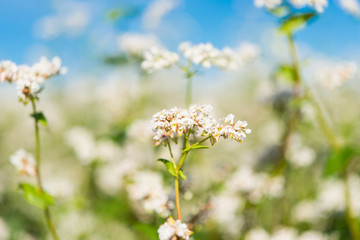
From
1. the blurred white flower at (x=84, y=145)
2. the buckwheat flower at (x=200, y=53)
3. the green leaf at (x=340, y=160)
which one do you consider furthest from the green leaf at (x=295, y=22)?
the blurred white flower at (x=84, y=145)

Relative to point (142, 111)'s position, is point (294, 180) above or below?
below

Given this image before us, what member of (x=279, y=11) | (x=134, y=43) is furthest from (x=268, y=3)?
(x=134, y=43)

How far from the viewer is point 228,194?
3.44 m

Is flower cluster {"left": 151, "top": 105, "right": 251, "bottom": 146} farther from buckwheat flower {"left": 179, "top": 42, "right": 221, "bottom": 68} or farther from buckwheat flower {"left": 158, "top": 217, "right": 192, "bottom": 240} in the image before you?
buckwheat flower {"left": 179, "top": 42, "right": 221, "bottom": 68}

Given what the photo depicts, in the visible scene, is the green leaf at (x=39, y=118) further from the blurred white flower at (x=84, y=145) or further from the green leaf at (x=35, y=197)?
the blurred white flower at (x=84, y=145)

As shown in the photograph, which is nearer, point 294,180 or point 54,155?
point 294,180

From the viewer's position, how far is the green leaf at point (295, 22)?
8.22ft

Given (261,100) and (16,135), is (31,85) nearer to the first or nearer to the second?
(261,100)

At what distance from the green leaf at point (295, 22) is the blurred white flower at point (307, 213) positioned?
7.50 feet

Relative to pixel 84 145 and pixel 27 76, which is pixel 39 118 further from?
pixel 84 145

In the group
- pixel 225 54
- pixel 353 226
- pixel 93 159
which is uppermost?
pixel 93 159

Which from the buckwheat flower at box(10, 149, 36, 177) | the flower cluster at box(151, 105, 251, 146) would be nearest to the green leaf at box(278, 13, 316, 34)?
the flower cluster at box(151, 105, 251, 146)

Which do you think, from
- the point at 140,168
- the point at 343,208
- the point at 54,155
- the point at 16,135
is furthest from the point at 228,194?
the point at 16,135

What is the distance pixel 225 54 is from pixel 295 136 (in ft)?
6.55
